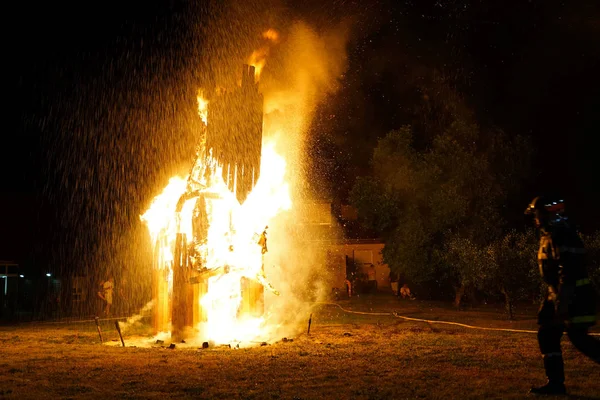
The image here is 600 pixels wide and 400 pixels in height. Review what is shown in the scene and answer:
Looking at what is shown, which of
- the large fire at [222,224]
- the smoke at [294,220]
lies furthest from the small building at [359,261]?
the large fire at [222,224]

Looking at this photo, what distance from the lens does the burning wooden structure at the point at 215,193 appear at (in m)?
14.2

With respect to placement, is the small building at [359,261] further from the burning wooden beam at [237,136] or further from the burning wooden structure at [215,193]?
the burning wooden beam at [237,136]

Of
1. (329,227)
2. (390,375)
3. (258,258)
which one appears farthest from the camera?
(329,227)

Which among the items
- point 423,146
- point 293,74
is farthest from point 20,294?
point 423,146

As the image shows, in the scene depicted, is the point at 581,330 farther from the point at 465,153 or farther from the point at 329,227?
the point at 329,227

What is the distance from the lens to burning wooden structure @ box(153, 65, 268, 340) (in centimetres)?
1423

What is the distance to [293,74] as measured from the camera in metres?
19.9

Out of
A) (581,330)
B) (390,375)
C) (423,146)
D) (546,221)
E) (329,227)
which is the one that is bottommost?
(390,375)

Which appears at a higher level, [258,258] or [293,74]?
[293,74]

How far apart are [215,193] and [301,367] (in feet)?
20.0

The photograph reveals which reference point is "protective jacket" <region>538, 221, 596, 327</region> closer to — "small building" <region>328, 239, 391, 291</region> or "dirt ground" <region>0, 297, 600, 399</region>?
"dirt ground" <region>0, 297, 600, 399</region>

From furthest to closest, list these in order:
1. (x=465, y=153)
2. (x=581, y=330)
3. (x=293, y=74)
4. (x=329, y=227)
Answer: (x=329, y=227)
(x=465, y=153)
(x=293, y=74)
(x=581, y=330)

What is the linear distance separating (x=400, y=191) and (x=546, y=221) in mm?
23769

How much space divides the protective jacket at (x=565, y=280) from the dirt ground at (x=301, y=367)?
1070mm
